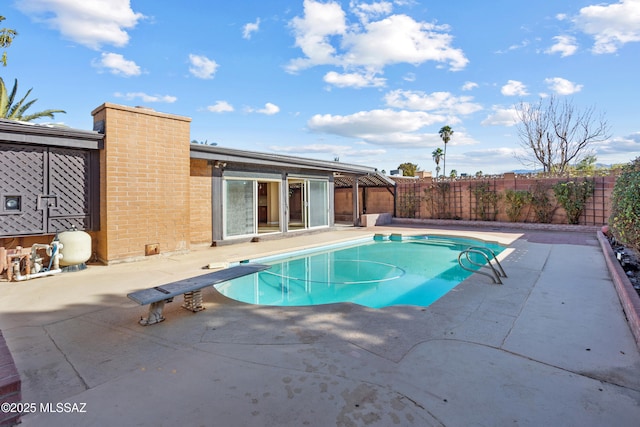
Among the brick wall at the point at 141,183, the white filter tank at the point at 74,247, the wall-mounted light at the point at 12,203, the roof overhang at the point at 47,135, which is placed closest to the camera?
the roof overhang at the point at 47,135

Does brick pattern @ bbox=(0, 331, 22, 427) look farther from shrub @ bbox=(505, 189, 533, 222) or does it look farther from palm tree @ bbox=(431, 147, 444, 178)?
palm tree @ bbox=(431, 147, 444, 178)

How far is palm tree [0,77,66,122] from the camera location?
1689cm

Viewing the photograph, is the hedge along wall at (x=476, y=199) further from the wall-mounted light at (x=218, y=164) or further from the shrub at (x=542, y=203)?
the wall-mounted light at (x=218, y=164)

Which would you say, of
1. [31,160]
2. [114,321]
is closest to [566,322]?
[114,321]

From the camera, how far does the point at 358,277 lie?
25.2 feet

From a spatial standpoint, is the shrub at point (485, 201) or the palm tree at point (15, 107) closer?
the shrub at point (485, 201)

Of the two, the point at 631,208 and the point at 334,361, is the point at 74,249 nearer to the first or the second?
the point at 334,361

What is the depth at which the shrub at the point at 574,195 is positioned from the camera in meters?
13.3

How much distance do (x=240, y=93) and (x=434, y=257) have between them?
39.7 feet

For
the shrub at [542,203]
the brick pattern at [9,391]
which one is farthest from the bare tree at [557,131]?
the brick pattern at [9,391]

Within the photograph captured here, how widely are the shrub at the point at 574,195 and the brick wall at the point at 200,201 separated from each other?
47.2 ft

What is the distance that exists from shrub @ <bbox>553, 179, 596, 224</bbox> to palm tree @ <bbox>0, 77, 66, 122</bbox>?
27.0 meters

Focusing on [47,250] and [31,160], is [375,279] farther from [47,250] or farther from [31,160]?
[31,160]

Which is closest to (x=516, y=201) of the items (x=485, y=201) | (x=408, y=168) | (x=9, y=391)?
(x=485, y=201)
